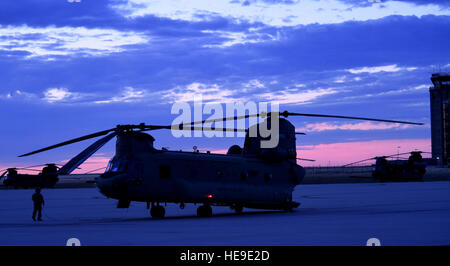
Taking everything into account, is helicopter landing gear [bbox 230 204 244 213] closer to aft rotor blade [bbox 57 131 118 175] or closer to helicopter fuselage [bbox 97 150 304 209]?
helicopter fuselage [bbox 97 150 304 209]

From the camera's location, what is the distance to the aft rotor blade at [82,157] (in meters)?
22.2

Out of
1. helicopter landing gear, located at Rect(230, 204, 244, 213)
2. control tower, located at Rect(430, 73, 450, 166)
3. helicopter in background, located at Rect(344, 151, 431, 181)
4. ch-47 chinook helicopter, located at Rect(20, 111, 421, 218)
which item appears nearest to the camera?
ch-47 chinook helicopter, located at Rect(20, 111, 421, 218)

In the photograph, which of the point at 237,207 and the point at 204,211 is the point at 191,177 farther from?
the point at 237,207

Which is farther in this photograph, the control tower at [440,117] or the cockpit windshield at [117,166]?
the control tower at [440,117]

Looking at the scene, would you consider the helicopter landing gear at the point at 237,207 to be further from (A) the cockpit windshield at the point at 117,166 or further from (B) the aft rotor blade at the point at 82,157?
(B) the aft rotor blade at the point at 82,157

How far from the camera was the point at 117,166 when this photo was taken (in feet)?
92.5

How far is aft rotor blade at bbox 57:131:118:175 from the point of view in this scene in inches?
875

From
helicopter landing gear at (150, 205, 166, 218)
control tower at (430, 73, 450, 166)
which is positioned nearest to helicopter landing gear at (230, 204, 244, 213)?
helicopter landing gear at (150, 205, 166, 218)

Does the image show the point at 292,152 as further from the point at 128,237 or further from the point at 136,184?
the point at 128,237

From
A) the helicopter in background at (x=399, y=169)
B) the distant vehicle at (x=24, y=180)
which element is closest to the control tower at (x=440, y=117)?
the helicopter in background at (x=399, y=169)

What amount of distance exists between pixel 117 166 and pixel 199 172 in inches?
166

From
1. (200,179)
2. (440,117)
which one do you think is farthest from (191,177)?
(440,117)

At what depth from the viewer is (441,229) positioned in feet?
66.4
